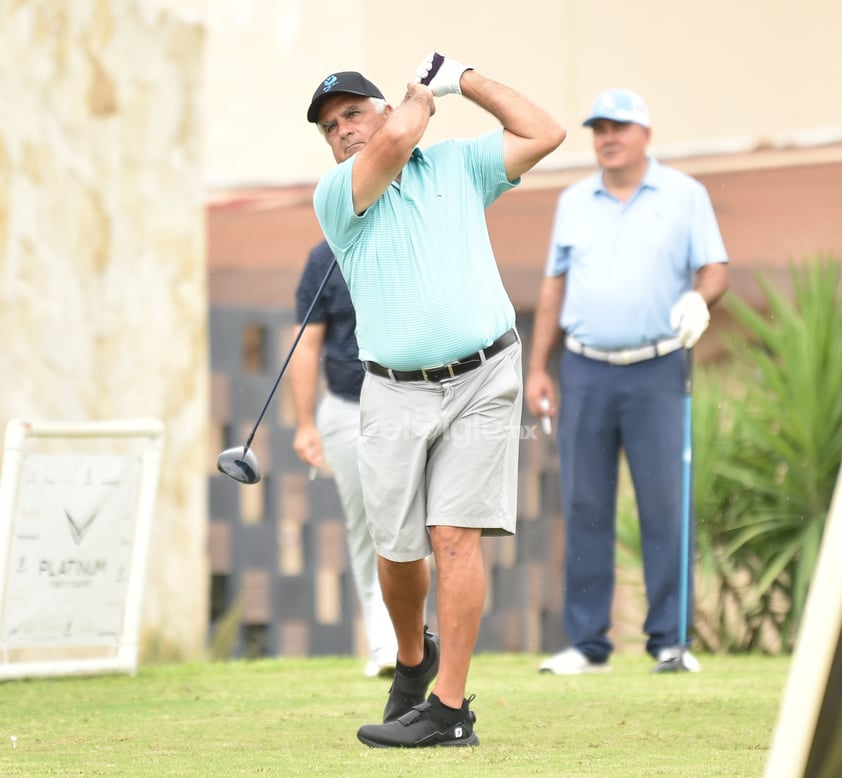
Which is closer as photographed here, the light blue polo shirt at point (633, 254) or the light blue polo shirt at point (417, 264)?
the light blue polo shirt at point (417, 264)

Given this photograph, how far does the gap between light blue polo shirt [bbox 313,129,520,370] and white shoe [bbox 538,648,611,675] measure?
2361 mm

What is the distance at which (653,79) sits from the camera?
1138 cm

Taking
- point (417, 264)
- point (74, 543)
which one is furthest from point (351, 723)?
point (74, 543)

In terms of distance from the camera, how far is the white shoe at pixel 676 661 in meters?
6.50

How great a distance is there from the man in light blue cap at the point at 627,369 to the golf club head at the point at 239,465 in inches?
→ 80.6

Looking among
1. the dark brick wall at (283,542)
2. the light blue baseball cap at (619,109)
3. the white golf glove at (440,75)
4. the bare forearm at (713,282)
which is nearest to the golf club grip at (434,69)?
the white golf glove at (440,75)

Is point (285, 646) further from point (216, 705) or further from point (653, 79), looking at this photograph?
point (216, 705)

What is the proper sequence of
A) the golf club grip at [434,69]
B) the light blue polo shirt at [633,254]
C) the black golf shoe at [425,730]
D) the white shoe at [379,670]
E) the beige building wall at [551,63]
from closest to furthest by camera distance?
the black golf shoe at [425,730]
the golf club grip at [434,69]
the white shoe at [379,670]
the light blue polo shirt at [633,254]
the beige building wall at [551,63]

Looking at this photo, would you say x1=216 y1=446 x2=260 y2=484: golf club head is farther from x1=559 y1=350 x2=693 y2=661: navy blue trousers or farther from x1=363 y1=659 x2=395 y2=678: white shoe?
x1=559 y1=350 x2=693 y2=661: navy blue trousers

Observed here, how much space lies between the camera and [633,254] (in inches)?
263

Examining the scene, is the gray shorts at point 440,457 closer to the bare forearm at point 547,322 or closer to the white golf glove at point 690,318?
the white golf glove at point 690,318

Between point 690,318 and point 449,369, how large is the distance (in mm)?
2188

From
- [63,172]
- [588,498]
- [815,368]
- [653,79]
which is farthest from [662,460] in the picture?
[653,79]

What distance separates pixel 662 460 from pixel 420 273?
2494 mm
